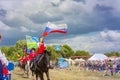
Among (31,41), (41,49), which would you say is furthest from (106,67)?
(41,49)

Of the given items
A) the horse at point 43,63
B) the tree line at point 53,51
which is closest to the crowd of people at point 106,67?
the horse at point 43,63

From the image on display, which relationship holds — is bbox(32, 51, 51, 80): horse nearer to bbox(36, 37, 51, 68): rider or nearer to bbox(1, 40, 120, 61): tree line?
bbox(36, 37, 51, 68): rider

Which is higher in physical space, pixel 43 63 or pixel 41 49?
pixel 41 49

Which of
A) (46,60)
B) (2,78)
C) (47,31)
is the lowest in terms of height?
(2,78)

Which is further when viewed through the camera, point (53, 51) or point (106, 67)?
point (53, 51)

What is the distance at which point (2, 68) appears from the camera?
9.17 meters

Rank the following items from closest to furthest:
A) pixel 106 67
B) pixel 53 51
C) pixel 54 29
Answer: pixel 54 29 < pixel 106 67 < pixel 53 51

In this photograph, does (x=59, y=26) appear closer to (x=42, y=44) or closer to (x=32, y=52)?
(x=42, y=44)

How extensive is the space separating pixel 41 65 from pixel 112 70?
59.7 feet

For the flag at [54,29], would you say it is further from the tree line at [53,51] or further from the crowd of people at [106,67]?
the tree line at [53,51]

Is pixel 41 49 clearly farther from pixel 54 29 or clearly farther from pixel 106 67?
pixel 106 67

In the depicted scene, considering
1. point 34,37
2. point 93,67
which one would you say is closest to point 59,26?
point 34,37

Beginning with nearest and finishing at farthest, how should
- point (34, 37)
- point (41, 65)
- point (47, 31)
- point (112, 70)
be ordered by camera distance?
point (47, 31), point (41, 65), point (34, 37), point (112, 70)

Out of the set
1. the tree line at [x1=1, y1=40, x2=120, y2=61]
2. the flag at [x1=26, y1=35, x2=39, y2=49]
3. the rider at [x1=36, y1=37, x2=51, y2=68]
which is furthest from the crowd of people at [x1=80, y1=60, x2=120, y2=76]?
the tree line at [x1=1, y1=40, x2=120, y2=61]
